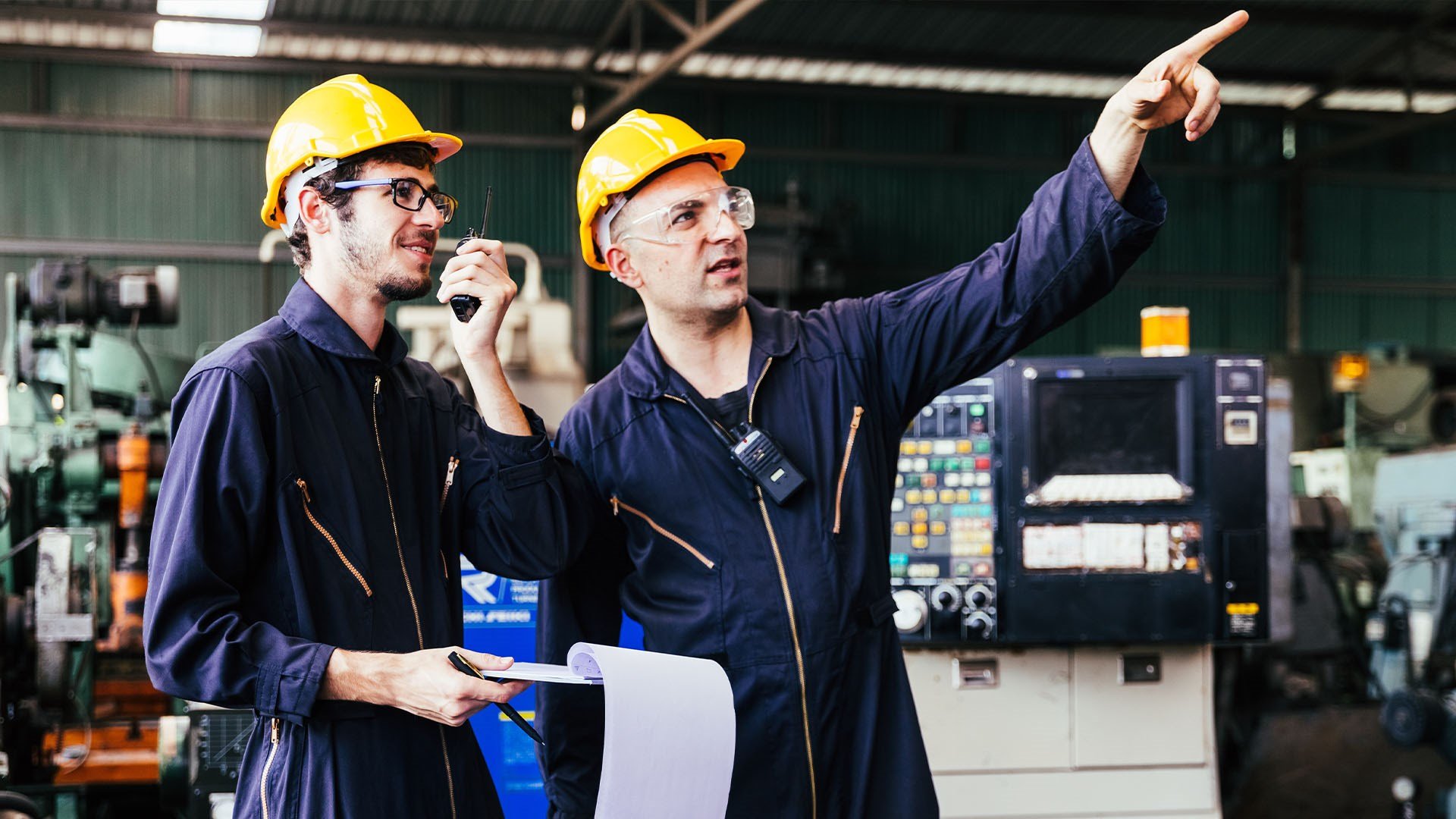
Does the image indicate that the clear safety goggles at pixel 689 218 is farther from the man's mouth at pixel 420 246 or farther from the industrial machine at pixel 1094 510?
the industrial machine at pixel 1094 510

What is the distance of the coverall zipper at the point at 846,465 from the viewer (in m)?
2.20

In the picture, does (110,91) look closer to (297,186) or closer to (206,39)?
(206,39)

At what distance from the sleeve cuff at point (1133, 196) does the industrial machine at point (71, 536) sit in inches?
147

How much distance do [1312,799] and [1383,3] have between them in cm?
846

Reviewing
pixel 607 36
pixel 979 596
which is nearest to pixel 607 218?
pixel 979 596

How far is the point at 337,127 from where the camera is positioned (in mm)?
1966

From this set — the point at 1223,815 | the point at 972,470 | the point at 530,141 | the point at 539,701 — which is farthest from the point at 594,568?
the point at 530,141

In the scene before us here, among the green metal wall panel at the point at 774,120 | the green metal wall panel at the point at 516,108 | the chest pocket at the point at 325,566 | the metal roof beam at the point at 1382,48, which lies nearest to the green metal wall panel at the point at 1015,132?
the green metal wall panel at the point at 774,120

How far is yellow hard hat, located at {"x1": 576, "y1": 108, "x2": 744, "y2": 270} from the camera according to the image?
2.38m

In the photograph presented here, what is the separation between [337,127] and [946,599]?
9.62 ft

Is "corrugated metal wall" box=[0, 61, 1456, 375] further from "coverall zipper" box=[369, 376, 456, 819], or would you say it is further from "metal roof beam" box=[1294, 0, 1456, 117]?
"coverall zipper" box=[369, 376, 456, 819]

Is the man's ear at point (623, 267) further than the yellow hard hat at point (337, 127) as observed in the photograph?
Yes

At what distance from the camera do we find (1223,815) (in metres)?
5.38

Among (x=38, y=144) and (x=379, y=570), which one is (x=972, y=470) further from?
(x=38, y=144)
